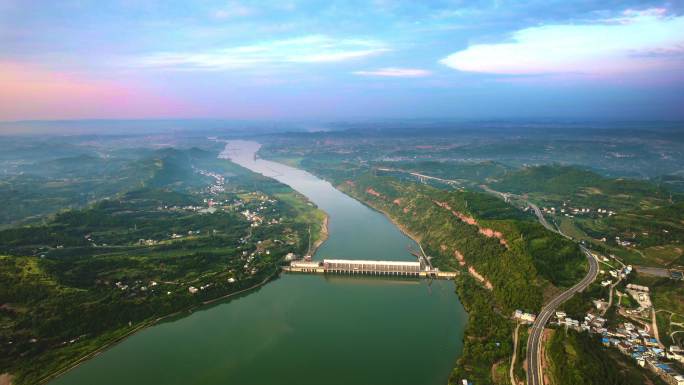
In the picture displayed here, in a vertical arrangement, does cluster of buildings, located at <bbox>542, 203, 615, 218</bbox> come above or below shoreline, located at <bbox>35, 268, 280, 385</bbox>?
above

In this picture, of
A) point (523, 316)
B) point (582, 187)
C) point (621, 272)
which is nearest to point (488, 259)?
point (523, 316)

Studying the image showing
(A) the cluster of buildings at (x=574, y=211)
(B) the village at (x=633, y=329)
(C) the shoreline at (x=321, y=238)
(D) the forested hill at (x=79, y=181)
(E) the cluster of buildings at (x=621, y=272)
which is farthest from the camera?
(D) the forested hill at (x=79, y=181)

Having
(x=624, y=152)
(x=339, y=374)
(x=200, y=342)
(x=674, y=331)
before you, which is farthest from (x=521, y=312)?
(x=624, y=152)

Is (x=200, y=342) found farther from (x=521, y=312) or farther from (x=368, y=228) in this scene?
(x=368, y=228)

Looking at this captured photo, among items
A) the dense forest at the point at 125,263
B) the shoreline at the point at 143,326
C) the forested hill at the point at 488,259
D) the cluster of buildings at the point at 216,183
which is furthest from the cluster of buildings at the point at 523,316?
the cluster of buildings at the point at 216,183

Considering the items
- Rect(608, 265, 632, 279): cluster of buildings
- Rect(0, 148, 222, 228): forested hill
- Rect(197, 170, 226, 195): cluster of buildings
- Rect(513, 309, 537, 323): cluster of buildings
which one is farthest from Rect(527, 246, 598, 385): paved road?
Rect(0, 148, 222, 228): forested hill

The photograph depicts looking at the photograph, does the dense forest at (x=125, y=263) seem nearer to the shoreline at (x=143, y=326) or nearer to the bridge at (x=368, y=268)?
the shoreline at (x=143, y=326)

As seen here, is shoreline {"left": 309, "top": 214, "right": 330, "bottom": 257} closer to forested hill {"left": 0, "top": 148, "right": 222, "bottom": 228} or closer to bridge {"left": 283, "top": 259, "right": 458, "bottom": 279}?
bridge {"left": 283, "top": 259, "right": 458, "bottom": 279}
